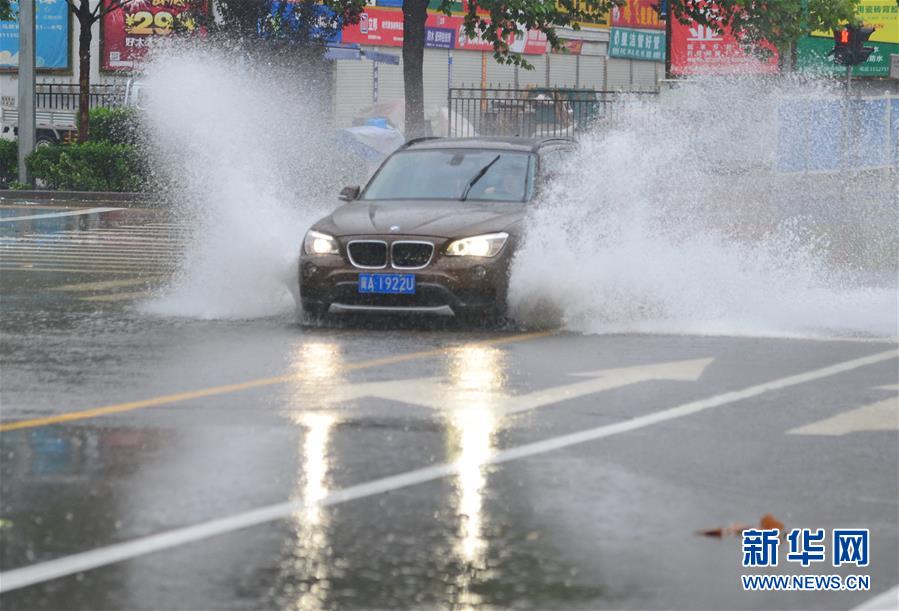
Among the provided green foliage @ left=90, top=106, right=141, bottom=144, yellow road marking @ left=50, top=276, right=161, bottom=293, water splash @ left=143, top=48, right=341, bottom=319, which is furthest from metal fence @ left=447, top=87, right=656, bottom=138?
yellow road marking @ left=50, top=276, right=161, bottom=293

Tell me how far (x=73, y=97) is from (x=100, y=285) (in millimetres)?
32214

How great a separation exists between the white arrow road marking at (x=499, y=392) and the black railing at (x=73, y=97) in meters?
33.9

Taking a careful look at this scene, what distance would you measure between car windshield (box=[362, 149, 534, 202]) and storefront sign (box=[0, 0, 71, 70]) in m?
40.6

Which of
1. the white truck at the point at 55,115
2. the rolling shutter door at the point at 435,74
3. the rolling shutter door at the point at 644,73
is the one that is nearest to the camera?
the white truck at the point at 55,115

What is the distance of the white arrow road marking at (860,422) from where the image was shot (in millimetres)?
8727

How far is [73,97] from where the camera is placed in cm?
4778

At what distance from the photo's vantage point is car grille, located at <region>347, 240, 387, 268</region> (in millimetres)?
13148

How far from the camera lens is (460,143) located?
49.9ft

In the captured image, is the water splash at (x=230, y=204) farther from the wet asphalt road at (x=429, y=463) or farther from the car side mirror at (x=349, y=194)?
the wet asphalt road at (x=429, y=463)

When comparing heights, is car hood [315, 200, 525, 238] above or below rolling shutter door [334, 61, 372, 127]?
below

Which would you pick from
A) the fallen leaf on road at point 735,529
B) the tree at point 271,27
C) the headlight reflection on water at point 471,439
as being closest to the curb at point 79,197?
the tree at point 271,27

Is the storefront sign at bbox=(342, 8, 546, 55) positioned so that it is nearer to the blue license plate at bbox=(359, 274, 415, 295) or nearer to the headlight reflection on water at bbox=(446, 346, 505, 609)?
the blue license plate at bbox=(359, 274, 415, 295)

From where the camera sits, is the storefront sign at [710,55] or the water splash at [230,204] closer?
the water splash at [230,204]

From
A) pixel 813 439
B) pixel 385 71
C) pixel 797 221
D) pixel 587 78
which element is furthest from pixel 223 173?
pixel 587 78
